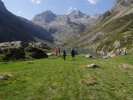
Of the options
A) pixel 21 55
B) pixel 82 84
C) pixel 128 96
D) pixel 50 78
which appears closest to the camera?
pixel 128 96

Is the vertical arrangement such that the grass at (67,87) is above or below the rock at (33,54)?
below

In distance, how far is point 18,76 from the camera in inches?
1594

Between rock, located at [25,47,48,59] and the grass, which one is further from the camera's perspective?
rock, located at [25,47,48,59]

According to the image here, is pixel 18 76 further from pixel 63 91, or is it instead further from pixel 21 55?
pixel 21 55

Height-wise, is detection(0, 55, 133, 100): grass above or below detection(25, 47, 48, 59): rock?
below

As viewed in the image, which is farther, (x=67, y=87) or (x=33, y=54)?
(x=33, y=54)

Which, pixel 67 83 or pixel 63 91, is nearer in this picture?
pixel 63 91

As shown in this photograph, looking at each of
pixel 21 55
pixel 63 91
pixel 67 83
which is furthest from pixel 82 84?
pixel 21 55

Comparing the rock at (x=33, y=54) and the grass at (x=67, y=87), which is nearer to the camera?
the grass at (x=67, y=87)

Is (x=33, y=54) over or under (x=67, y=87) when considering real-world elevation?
over

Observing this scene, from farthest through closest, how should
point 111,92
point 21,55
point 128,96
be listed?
point 21,55, point 111,92, point 128,96

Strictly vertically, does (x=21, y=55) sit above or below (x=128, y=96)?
above

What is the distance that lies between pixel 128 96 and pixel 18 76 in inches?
665

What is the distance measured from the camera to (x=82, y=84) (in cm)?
3409
